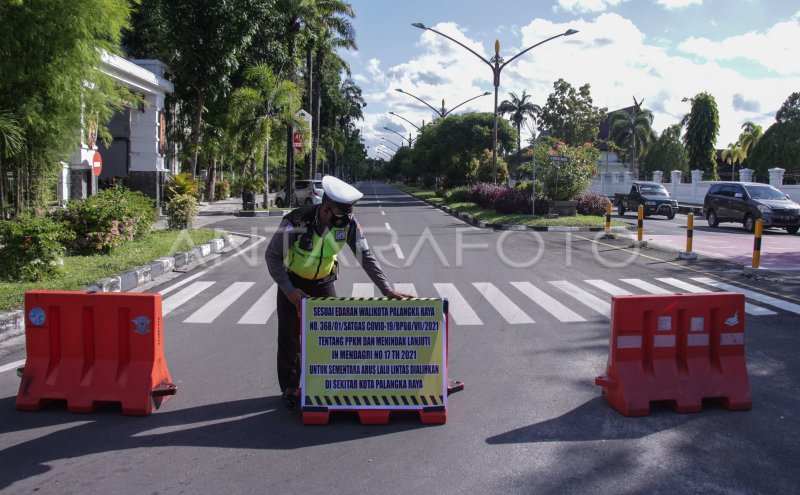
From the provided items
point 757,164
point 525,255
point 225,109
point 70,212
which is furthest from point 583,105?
point 70,212

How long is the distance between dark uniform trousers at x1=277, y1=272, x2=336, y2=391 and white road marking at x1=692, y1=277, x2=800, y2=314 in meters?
7.05

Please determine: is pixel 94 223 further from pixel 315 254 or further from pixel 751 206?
pixel 751 206

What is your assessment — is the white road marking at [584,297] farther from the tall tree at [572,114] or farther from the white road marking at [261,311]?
the tall tree at [572,114]

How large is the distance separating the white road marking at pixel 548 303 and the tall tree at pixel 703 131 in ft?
153

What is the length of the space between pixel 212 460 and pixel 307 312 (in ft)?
4.09

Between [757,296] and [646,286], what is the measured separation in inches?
65.4

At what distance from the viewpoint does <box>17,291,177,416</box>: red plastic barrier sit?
16.6 feet

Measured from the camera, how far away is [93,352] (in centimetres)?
525

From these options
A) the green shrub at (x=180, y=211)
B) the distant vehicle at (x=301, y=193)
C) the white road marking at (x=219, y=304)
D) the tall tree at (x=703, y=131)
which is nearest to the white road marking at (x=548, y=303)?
the white road marking at (x=219, y=304)

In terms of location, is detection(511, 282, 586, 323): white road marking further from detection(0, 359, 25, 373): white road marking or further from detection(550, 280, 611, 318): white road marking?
detection(0, 359, 25, 373): white road marking

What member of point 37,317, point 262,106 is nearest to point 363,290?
point 37,317

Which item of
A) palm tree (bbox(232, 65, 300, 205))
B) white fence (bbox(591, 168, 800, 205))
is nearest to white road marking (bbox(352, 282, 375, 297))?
palm tree (bbox(232, 65, 300, 205))

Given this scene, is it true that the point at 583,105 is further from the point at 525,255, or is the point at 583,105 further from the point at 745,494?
the point at 745,494

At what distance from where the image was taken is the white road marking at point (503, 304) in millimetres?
8469
